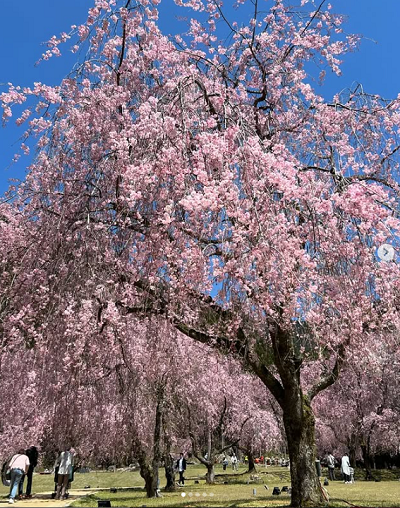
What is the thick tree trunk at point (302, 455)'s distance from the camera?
761 centimetres

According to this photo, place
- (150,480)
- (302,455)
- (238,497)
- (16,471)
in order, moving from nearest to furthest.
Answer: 1. (302,455)
2. (16,471)
3. (238,497)
4. (150,480)

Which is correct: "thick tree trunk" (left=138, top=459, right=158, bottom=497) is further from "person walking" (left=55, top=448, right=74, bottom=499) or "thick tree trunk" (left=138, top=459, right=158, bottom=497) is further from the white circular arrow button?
the white circular arrow button

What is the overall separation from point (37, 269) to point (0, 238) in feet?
4.83

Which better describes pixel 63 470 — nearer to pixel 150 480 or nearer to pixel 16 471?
pixel 16 471

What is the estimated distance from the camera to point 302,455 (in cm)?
779

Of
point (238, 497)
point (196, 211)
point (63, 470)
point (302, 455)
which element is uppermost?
point (196, 211)

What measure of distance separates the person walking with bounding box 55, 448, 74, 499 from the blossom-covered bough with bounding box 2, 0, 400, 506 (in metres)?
6.42

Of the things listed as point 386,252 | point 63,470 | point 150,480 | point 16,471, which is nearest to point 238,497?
point 150,480

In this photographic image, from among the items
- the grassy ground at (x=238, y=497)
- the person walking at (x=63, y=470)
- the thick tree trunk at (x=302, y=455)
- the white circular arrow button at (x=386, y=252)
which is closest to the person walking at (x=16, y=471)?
the grassy ground at (x=238, y=497)

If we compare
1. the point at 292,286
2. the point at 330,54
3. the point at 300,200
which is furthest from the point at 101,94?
the point at 330,54

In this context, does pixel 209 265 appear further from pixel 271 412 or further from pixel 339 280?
pixel 271 412

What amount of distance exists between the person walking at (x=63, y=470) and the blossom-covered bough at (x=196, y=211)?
6.42 metres

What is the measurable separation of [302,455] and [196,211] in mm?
5100

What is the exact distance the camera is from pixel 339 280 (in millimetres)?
5547
